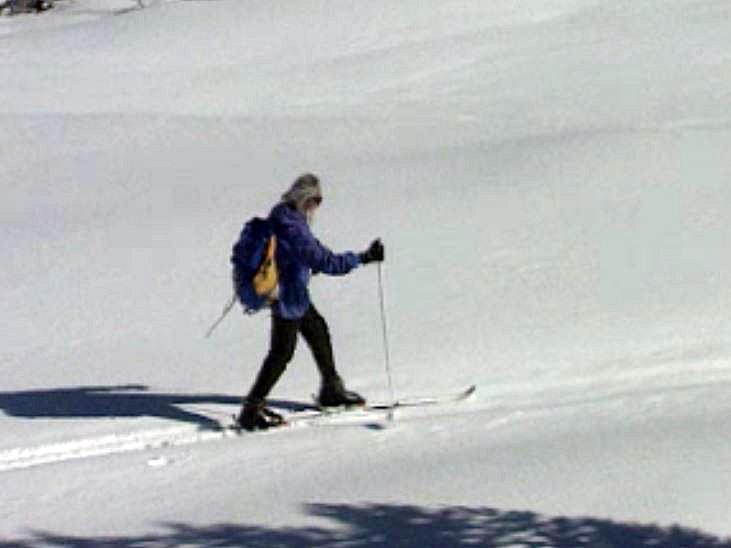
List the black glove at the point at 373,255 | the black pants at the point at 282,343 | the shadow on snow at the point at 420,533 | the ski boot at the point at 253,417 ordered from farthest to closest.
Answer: the ski boot at the point at 253,417, the black pants at the point at 282,343, the black glove at the point at 373,255, the shadow on snow at the point at 420,533

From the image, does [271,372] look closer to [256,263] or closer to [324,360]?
[324,360]

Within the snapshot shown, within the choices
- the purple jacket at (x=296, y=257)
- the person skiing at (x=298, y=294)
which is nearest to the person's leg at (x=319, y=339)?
the person skiing at (x=298, y=294)

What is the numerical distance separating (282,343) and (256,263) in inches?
23.6

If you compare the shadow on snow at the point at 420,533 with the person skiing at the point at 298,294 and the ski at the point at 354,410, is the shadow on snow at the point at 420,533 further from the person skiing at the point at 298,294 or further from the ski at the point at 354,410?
the ski at the point at 354,410

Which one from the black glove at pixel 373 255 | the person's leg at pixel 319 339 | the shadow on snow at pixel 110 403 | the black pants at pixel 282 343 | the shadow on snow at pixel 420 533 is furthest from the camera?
the shadow on snow at pixel 110 403

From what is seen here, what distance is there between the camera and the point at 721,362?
10.4 m

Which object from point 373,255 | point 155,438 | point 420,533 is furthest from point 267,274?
point 420,533

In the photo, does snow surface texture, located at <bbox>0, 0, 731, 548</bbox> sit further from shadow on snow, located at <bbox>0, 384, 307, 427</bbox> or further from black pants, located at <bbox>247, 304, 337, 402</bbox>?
black pants, located at <bbox>247, 304, 337, 402</bbox>

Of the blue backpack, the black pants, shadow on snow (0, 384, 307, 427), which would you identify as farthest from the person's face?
shadow on snow (0, 384, 307, 427)

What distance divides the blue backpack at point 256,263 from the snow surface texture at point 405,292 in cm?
87

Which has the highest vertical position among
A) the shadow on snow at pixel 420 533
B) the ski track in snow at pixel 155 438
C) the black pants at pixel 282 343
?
the black pants at pixel 282 343

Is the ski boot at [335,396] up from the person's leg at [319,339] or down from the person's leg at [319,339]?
down

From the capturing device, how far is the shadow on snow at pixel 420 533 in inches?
293

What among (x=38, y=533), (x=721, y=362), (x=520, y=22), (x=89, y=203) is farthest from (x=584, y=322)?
(x=520, y=22)
